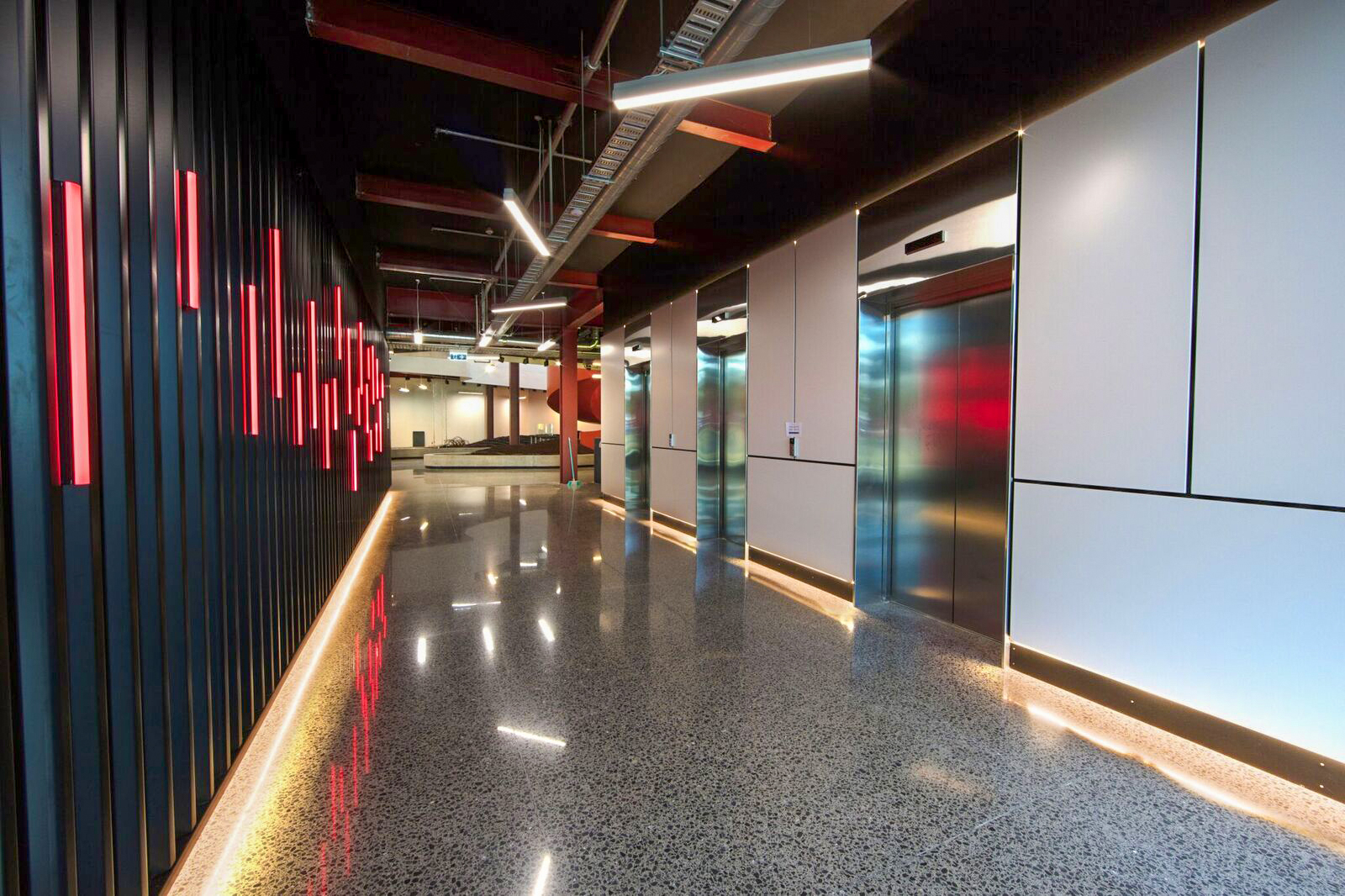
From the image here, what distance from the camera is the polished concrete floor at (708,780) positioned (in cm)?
170

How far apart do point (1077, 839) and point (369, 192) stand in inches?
312

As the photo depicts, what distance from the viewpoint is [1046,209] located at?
3.02 m

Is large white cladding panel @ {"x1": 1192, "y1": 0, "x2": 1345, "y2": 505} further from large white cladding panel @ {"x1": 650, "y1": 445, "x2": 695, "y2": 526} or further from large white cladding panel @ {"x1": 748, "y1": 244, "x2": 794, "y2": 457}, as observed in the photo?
large white cladding panel @ {"x1": 650, "y1": 445, "x2": 695, "y2": 526}

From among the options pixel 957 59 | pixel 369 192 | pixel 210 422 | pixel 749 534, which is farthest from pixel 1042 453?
pixel 369 192

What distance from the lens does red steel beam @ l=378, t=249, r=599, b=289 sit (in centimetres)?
941

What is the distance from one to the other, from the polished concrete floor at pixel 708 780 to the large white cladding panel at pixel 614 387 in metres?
5.97

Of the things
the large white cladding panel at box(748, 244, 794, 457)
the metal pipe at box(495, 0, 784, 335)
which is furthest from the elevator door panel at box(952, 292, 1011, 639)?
the metal pipe at box(495, 0, 784, 335)

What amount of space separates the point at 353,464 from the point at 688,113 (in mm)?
4488

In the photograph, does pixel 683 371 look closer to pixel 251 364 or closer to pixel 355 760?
pixel 251 364

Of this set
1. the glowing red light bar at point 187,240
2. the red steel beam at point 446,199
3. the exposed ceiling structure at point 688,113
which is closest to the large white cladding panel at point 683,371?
the exposed ceiling structure at point 688,113

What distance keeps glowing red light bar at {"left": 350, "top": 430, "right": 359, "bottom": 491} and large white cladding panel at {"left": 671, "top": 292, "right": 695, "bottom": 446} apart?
3755 millimetres

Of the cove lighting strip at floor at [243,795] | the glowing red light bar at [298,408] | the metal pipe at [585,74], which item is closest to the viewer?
the cove lighting strip at floor at [243,795]

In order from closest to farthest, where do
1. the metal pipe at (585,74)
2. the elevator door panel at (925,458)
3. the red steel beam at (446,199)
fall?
1. the metal pipe at (585,74)
2. the elevator door panel at (925,458)
3. the red steel beam at (446,199)

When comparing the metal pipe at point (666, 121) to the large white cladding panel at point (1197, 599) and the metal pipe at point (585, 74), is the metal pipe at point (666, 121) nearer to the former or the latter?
the metal pipe at point (585, 74)
